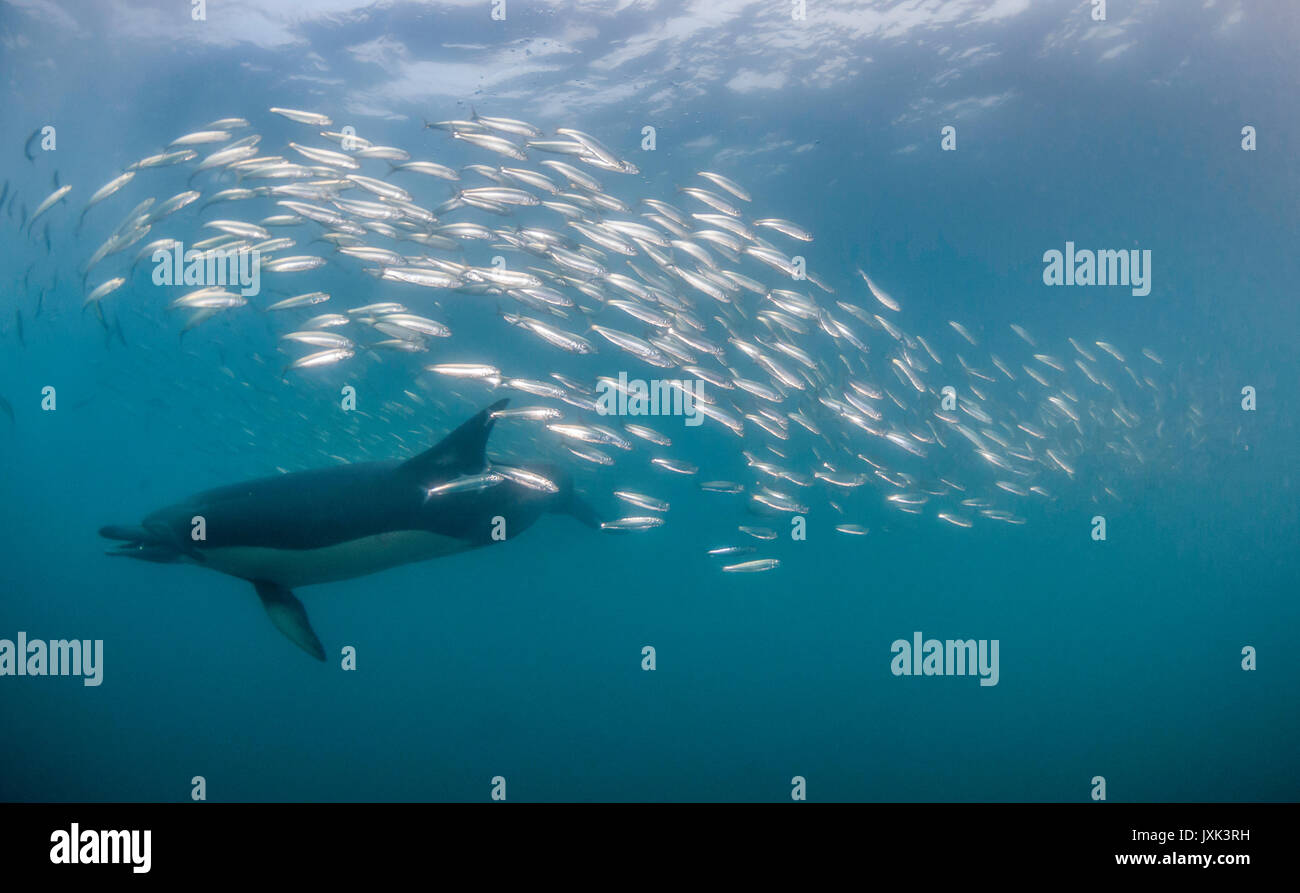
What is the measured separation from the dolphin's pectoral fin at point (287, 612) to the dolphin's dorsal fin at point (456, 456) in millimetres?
1879

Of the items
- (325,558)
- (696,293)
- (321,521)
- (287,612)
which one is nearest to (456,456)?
(321,521)

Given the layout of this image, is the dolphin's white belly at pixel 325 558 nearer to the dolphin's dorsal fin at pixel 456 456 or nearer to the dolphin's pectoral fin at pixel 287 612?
the dolphin's pectoral fin at pixel 287 612

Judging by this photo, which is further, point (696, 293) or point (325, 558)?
point (696, 293)

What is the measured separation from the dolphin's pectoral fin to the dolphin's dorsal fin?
1.88m

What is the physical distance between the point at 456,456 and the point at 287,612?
2454 millimetres

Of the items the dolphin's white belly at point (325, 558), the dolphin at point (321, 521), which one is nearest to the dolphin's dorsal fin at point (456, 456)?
the dolphin at point (321, 521)

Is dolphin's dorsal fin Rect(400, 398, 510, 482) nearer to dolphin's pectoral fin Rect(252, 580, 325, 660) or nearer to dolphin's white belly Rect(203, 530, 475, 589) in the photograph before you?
dolphin's white belly Rect(203, 530, 475, 589)

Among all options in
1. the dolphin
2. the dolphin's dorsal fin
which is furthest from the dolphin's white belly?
the dolphin's dorsal fin

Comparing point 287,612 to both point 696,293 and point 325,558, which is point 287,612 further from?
point 696,293

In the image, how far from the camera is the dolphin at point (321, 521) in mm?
6375

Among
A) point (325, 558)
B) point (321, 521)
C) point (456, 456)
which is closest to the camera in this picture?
point (321, 521)

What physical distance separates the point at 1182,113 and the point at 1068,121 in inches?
119

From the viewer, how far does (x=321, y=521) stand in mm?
6441

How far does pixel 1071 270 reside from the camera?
2508cm
